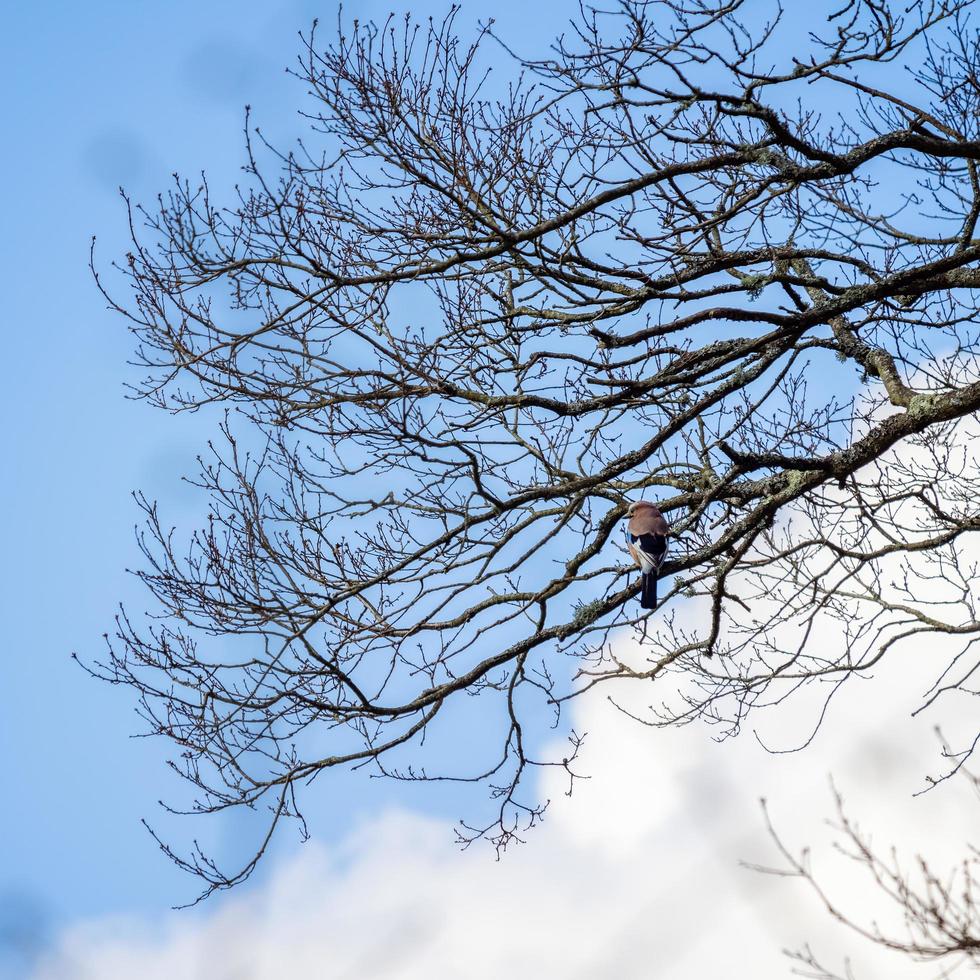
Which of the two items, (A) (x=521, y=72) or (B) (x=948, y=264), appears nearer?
(B) (x=948, y=264)

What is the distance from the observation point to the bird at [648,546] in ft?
23.5

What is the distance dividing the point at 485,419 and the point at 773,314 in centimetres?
195

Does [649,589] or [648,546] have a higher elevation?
[648,546]

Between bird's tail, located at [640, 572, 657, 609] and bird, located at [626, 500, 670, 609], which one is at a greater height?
bird, located at [626, 500, 670, 609]

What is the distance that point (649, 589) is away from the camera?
23.6 ft

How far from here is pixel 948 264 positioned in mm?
6832

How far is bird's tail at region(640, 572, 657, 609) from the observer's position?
717cm

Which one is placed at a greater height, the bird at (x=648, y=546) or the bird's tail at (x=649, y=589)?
the bird at (x=648, y=546)

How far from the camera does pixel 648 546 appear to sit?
7.20 meters

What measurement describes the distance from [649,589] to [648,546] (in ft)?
0.91

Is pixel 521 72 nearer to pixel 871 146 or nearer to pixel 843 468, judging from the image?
pixel 871 146

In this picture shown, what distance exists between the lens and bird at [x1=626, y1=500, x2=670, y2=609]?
7.18m

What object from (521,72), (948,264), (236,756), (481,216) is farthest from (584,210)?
(236,756)

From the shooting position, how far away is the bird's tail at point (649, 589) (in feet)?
23.5
